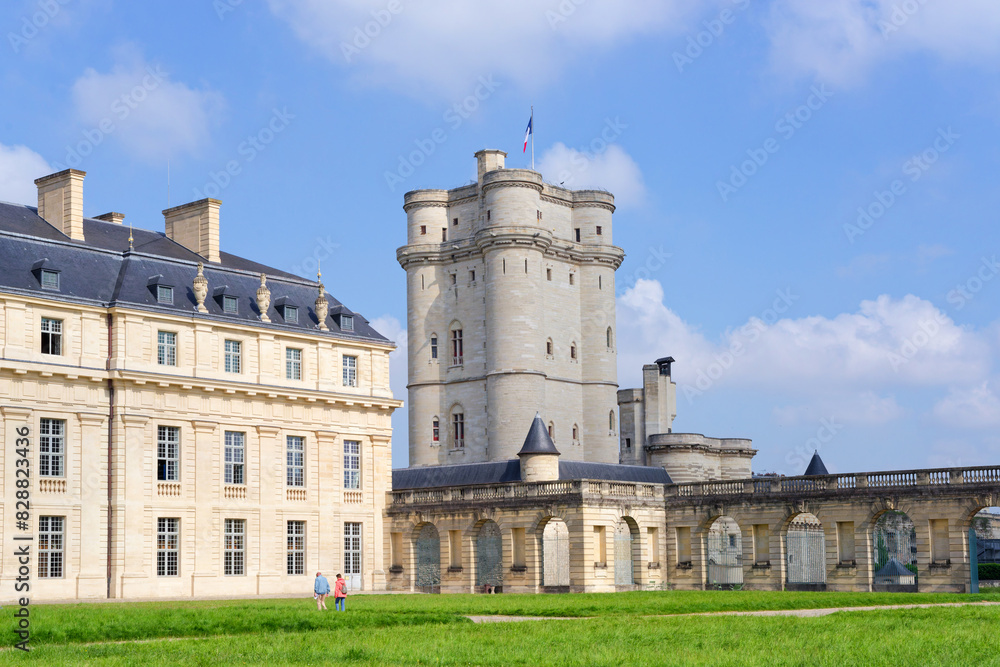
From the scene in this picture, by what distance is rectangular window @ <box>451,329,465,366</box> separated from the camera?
8050 cm

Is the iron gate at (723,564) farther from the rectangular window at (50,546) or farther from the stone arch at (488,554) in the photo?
the rectangular window at (50,546)

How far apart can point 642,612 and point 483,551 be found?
21.5 metres

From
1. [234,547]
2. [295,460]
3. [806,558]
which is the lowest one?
[806,558]

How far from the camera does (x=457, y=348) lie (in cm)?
8081

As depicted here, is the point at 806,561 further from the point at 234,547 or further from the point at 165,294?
the point at 165,294

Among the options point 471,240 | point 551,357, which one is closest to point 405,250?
point 471,240

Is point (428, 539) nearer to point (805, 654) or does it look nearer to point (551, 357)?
point (551, 357)

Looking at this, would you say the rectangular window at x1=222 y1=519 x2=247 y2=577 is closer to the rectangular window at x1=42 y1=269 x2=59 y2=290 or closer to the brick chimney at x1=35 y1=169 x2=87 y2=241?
the rectangular window at x1=42 y1=269 x2=59 y2=290

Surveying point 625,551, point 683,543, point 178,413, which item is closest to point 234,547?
point 178,413

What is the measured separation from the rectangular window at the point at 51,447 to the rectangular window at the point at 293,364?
9.61 metres

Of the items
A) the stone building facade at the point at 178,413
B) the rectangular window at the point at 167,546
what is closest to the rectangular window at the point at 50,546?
the stone building facade at the point at 178,413

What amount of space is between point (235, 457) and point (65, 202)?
11.4 m

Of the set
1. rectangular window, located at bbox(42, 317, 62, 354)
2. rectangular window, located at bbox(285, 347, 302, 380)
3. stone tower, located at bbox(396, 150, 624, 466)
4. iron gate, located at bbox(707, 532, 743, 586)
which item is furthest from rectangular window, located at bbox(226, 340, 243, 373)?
stone tower, located at bbox(396, 150, 624, 466)

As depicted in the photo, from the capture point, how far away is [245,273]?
5397 cm
